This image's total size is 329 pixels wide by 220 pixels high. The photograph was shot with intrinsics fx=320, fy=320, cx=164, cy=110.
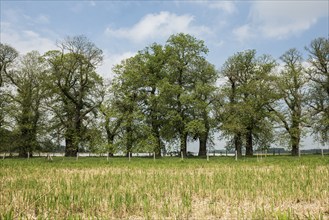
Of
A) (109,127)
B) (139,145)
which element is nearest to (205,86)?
(139,145)

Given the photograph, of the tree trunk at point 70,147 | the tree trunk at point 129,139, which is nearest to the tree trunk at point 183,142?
the tree trunk at point 129,139

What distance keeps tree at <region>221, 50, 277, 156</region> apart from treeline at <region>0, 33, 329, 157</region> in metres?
0.15

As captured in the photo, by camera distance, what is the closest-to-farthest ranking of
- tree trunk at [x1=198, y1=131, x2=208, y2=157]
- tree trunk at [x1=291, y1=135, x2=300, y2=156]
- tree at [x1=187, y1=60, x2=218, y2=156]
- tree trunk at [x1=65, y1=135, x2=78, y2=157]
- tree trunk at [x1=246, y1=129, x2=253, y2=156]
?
1. tree at [x1=187, y1=60, x2=218, y2=156]
2. tree trunk at [x1=291, y1=135, x2=300, y2=156]
3. tree trunk at [x1=198, y1=131, x2=208, y2=157]
4. tree trunk at [x1=246, y1=129, x2=253, y2=156]
5. tree trunk at [x1=65, y1=135, x2=78, y2=157]

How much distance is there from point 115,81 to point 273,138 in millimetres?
26815

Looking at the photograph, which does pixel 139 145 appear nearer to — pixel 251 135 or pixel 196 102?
pixel 196 102

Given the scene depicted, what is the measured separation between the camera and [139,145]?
45.3 m

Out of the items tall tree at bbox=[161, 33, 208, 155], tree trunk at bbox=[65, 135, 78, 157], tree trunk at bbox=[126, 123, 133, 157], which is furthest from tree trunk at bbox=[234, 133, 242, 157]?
tree trunk at bbox=[65, 135, 78, 157]

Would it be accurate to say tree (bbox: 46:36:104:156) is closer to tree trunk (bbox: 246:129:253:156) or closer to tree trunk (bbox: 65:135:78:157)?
tree trunk (bbox: 65:135:78:157)

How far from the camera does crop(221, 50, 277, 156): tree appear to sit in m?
47.1

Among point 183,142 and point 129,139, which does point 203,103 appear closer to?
point 183,142

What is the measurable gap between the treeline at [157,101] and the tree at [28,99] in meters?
0.16

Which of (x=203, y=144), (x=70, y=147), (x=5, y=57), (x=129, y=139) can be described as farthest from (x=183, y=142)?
(x=5, y=57)

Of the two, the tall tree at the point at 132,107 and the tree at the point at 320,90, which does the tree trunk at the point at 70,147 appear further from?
the tree at the point at 320,90

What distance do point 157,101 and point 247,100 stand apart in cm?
1434
